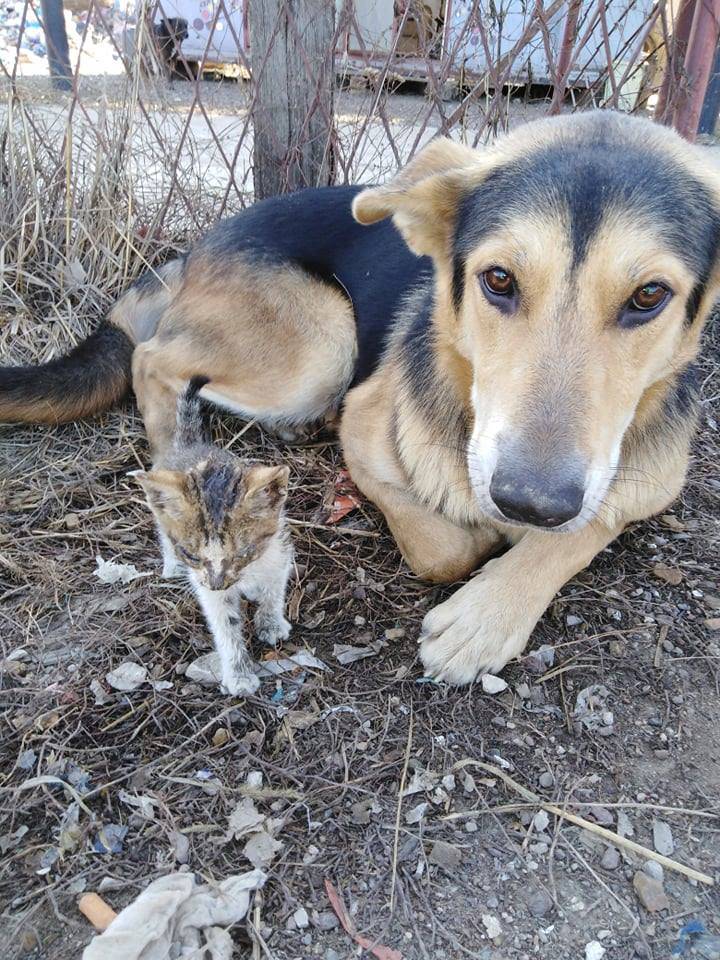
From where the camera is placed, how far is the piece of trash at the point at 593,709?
2.27 meters

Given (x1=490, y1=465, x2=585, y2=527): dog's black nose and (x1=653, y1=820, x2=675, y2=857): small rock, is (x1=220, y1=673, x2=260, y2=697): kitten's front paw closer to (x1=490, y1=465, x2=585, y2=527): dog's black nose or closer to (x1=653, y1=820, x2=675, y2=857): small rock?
(x1=490, y1=465, x2=585, y2=527): dog's black nose

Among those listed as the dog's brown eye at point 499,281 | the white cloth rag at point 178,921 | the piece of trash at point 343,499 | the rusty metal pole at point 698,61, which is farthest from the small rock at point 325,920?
the rusty metal pole at point 698,61

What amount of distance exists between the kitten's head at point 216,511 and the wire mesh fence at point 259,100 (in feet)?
8.04

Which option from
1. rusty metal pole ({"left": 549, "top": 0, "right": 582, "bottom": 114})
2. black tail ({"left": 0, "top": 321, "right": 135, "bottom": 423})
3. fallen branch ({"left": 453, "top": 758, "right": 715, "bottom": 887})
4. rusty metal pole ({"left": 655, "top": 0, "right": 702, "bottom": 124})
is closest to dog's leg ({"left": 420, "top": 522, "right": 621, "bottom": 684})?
fallen branch ({"left": 453, "top": 758, "right": 715, "bottom": 887})

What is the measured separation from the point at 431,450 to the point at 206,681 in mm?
1115

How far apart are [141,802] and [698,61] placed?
466 cm

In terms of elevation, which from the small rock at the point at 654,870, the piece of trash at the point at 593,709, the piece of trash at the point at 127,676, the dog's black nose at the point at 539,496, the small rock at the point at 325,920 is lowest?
the small rock at the point at 325,920

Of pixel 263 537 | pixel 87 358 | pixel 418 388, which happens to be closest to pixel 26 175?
pixel 87 358

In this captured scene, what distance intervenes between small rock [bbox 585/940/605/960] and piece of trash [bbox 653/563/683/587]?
1376 mm

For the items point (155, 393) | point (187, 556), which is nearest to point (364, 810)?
point (187, 556)

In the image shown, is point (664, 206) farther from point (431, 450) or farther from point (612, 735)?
point (612, 735)

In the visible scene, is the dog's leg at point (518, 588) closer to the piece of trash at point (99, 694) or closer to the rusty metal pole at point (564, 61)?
the piece of trash at point (99, 694)

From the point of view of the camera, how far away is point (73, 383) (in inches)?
131

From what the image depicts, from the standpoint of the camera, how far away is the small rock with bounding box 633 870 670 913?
183 centimetres
